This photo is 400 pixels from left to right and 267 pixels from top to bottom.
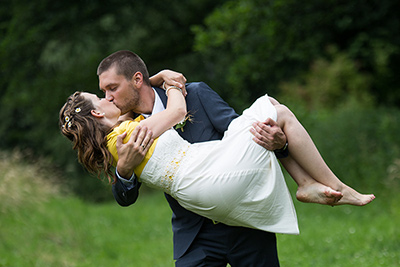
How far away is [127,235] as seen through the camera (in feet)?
34.9

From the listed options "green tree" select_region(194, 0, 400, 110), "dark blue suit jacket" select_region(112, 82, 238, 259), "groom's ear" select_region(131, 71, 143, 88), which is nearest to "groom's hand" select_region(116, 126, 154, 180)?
"dark blue suit jacket" select_region(112, 82, 238, 259)

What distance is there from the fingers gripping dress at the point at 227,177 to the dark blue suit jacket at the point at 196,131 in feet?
0.37

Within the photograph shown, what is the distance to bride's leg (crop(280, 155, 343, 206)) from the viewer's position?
3.20 m

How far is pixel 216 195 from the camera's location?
10.0 ft

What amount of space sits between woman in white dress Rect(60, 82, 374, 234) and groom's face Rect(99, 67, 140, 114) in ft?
0.16

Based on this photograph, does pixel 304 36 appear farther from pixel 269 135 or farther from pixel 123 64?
pixel 269 135

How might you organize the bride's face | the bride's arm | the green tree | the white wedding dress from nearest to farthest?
1. the white wedding dress
2. the bride's arm
3. the bride's face
4. the green tree

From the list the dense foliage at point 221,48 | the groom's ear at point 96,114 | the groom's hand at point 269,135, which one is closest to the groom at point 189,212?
the groom's ear at point 96,114

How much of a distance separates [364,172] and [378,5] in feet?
10.9

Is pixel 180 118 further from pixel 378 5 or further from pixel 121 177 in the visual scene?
pixel 378 5

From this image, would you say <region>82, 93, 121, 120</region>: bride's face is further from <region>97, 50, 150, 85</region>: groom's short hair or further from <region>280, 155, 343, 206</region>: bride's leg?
<region>280, 155, 343, 206</region>: bride's leg

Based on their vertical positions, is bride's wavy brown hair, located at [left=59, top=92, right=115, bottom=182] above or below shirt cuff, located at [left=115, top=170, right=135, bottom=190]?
above

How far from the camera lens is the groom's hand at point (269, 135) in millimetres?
3098

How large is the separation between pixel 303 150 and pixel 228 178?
48 centimetres
